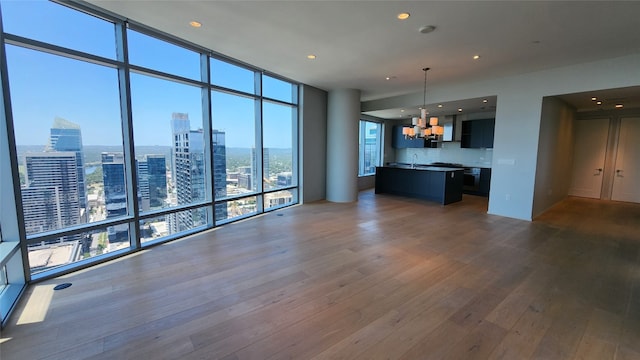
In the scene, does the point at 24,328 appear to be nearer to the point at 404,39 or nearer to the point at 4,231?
the point at 4,231

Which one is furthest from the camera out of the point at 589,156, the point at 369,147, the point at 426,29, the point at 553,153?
the point at 369,147

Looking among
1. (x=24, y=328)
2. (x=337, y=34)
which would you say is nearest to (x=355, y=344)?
(x=24, y=328)

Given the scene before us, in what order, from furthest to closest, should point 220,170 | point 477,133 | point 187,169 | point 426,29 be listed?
point 477,133 → point 220,170 → point 187,169 → point 426,29

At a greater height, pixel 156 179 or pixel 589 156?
pixel 589 156

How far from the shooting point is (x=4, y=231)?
105 inches

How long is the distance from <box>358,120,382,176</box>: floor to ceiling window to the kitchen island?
5.09 ft

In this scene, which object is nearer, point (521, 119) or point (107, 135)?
point (107, 135)

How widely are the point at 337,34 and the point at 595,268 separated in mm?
4395

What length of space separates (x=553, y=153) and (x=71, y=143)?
8774 mm

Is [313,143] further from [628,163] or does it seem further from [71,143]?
[628,163]

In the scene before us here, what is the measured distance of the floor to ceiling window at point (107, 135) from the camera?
2799 millimetres

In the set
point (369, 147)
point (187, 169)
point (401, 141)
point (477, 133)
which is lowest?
point (187, 169)

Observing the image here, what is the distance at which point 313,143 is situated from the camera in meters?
7.07

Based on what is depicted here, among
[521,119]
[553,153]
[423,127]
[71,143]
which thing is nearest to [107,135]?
[71,143]
